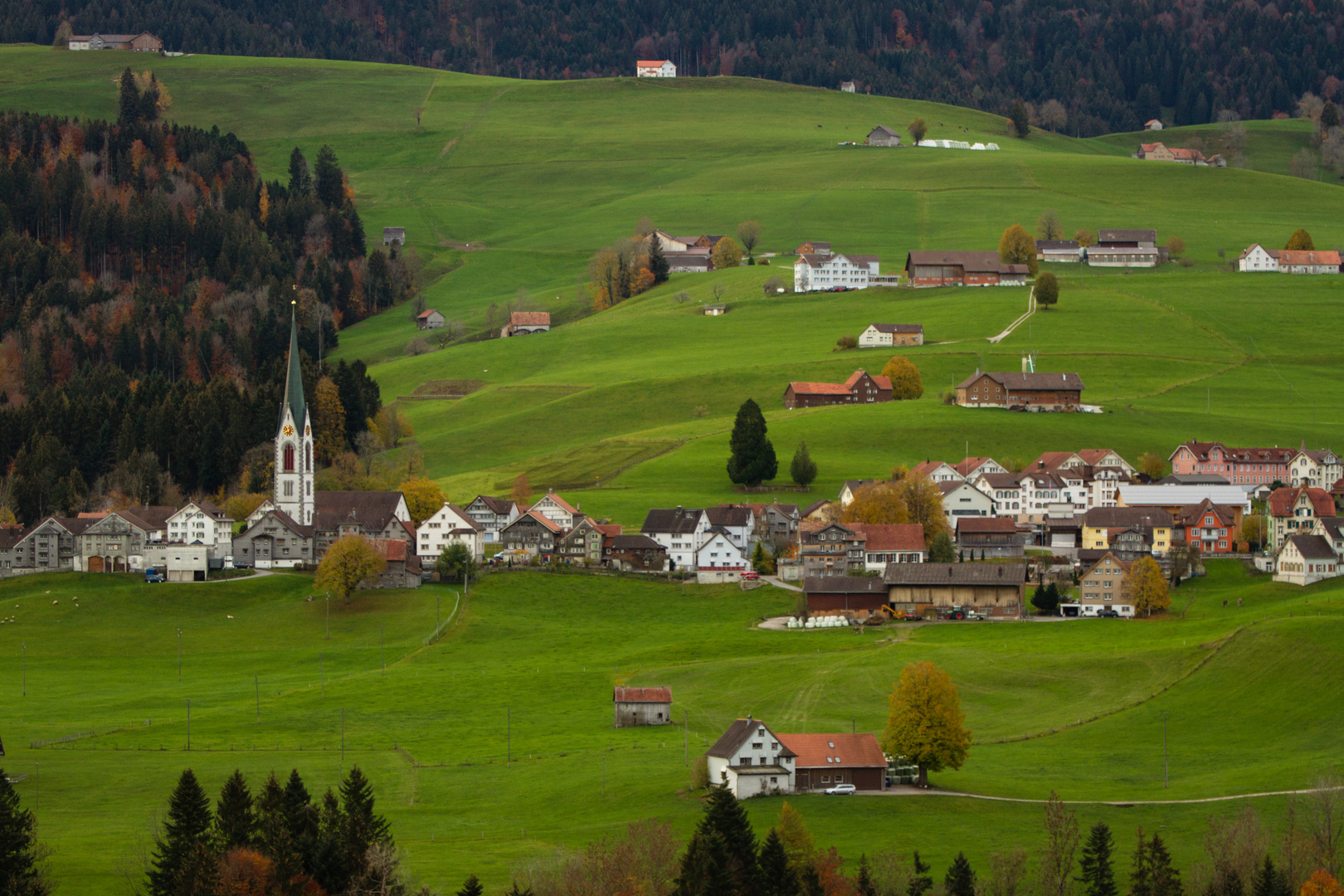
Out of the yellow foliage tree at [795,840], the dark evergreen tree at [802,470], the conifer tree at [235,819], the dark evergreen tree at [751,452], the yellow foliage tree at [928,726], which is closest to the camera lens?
the conifer tree at [235,819]

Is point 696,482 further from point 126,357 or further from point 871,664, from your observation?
point 126,357

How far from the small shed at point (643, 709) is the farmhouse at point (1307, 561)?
42750 millimetres

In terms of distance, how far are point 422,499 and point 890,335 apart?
211ft

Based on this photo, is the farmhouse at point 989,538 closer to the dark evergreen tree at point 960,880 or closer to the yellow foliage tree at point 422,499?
the yellow foliage tree at point 422,499

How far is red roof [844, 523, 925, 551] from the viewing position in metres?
118

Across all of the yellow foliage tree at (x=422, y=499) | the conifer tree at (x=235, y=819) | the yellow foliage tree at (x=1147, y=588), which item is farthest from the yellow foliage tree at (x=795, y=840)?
the yellow foliage tree at (x=422, y=499)

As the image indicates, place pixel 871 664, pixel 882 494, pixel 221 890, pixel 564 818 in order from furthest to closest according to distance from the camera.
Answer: pixel 882 494
pixel 871 664
pixel 564 818
pixel 221 890

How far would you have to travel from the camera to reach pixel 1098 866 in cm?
6172

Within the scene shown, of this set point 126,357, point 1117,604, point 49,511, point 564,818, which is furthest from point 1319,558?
point 126,357

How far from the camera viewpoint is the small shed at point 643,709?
85.1 metres

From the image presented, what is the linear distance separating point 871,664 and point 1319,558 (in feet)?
100

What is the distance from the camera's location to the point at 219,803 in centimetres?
6328

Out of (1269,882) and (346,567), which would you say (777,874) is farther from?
(346,567)

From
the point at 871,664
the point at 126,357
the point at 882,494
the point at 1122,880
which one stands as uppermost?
the point at 126,357
